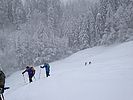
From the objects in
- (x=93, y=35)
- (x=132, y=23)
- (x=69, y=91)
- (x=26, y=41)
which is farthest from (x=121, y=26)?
(x=69, y=91)

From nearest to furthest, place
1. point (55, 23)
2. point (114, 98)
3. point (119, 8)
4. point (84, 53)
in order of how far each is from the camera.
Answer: point (114, 98), point (84, 53), point (119, 8), point (55, 23)

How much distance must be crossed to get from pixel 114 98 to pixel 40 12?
88244 millimetres

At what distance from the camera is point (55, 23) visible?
93000mm

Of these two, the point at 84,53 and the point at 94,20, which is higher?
the point at 94,20

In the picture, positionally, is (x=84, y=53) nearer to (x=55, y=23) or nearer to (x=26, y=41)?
(x=26, y=41)

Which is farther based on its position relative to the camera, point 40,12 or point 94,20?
point 40,12

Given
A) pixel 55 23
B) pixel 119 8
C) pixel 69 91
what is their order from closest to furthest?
1. pixel 69 91
2. pixel 119 8
3. pixel 55 23

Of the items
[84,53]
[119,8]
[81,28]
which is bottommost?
[84,53]

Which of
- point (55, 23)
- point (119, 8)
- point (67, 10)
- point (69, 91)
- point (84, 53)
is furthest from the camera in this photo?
point (67, 10)

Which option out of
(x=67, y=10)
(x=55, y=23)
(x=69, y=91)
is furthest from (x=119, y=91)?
(x=67, y=10)

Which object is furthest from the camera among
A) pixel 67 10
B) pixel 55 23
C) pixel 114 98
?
pixel 67 10

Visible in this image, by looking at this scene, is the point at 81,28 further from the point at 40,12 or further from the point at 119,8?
the point at 40,12

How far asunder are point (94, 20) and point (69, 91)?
197ft

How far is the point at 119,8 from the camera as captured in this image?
222ft
